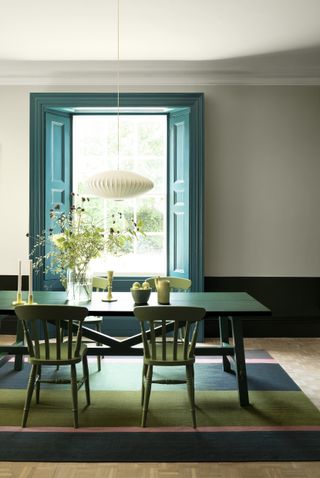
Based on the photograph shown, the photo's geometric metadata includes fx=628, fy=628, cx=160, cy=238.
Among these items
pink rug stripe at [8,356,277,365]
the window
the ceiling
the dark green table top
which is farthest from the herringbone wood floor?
the window

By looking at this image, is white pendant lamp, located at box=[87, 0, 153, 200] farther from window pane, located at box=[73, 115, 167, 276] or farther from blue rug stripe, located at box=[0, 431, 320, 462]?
window pane, located at box=[73, 115, 167, 276]

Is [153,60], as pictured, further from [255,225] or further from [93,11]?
[255,225]

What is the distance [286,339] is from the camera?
23.7ft

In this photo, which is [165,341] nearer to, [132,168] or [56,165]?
[56,165]

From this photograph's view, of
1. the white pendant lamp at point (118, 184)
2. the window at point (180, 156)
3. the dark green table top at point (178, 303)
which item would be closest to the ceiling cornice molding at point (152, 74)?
the window at point (180, 156)

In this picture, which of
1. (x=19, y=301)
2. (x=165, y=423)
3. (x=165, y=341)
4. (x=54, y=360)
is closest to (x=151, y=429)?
(x=165, y=423)

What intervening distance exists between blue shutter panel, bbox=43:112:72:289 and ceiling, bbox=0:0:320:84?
561 millimetres

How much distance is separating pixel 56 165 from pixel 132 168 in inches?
49.0

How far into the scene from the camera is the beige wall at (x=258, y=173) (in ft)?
23.6

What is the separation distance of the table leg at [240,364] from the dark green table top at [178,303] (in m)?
0.18

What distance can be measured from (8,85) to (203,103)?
2.26 meters

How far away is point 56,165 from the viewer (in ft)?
24.0

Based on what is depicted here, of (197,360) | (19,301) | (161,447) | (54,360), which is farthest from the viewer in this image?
(197,360)

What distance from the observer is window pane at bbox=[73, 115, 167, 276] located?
26.7 feet
